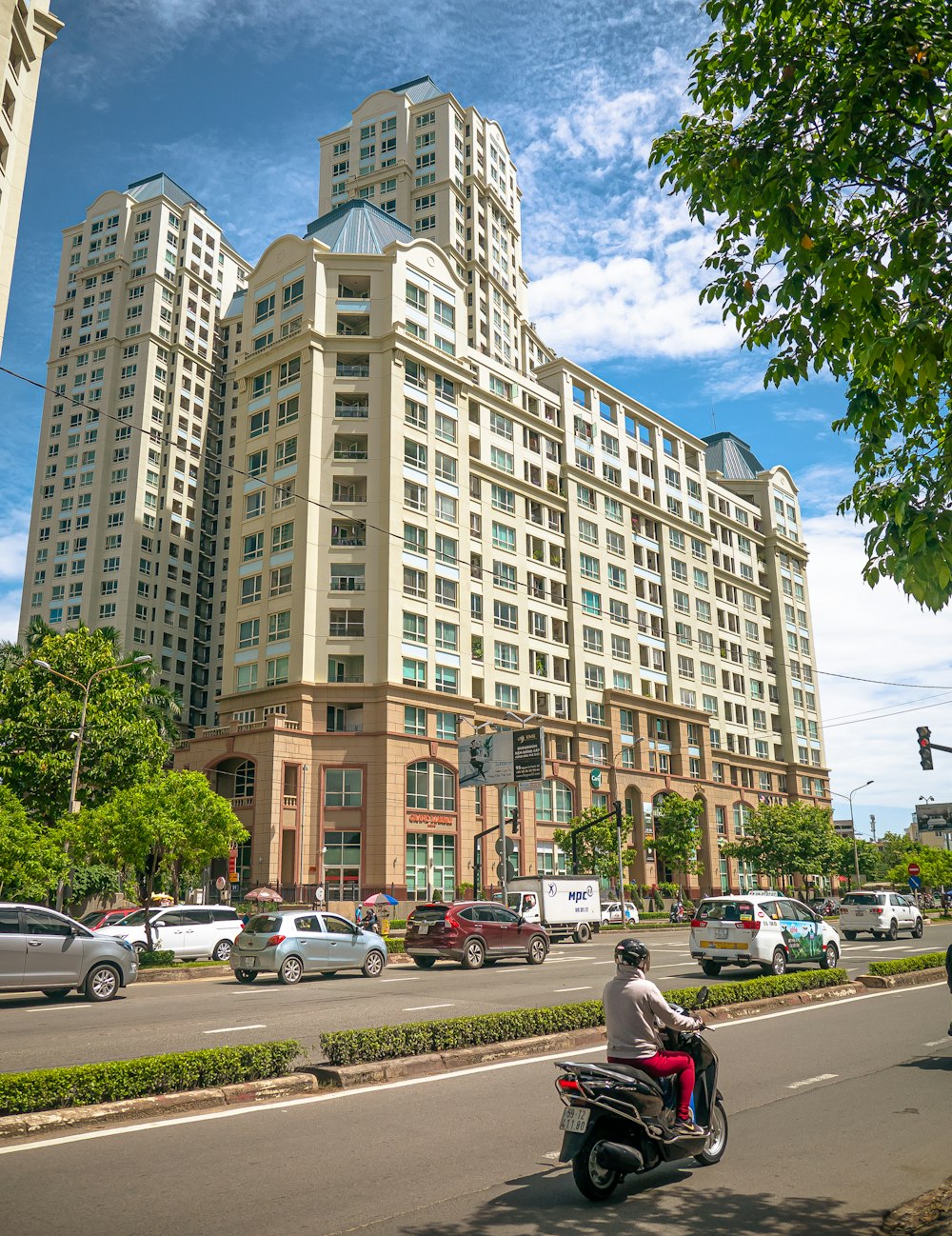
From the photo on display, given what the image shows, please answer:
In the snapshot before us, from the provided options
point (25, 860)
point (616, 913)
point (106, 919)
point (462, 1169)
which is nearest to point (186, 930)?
point (106, 919)

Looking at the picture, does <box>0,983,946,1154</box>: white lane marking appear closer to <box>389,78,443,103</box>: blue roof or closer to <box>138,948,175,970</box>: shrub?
<box>138,948,175,970</box>: shrub

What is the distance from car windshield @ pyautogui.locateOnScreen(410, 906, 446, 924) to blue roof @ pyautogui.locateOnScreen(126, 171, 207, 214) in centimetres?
9832

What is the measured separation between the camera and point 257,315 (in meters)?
62.2

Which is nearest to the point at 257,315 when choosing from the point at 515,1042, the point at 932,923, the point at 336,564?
the point at 336,564

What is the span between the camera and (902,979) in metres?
19.8

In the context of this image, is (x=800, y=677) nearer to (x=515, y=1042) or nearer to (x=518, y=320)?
(x=518, y=320)

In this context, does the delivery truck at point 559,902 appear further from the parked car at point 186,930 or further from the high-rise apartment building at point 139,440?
the high-rise apartment building at point 139,440

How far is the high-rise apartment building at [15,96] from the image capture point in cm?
2578

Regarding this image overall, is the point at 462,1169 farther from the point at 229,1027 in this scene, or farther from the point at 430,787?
the point at 430,787

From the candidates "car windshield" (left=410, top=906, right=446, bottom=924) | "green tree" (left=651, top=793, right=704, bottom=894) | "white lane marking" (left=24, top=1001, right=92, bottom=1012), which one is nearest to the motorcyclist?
"white lane marking" (left=24, top=1001, right=92, bottom=1012)

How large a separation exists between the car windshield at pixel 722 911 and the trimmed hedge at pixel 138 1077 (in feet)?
46.5

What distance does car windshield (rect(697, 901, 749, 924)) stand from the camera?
2198 centimetres

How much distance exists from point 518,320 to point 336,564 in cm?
4766

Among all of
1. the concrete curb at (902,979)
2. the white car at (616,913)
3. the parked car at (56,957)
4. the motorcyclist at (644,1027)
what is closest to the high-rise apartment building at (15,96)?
the parked car at (56,957)
